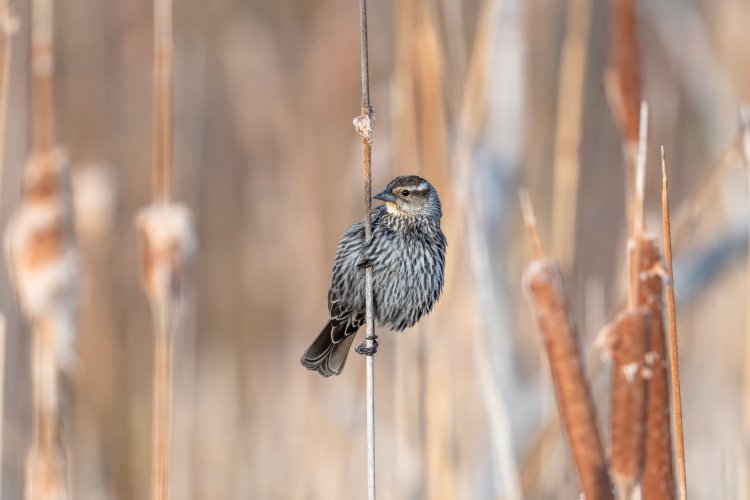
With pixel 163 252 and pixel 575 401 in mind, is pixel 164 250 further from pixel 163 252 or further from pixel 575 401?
pixel 575 401

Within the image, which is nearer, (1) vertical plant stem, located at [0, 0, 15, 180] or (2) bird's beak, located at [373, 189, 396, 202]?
(1) vertical plant stem, located at [0, 0, 15, 180]

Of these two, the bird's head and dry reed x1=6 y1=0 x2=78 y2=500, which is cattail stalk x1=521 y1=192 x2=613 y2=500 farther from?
dry reed x1=6 y1=0 x2=78 y2=500

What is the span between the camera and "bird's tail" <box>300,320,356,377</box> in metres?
2.07

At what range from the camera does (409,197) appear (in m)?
2.04

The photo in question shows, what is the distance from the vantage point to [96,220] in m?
2.71

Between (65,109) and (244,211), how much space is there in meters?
0.67

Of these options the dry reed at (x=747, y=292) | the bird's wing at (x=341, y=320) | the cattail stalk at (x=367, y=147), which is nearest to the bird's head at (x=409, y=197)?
the bird's wing at (x=341, y=320)

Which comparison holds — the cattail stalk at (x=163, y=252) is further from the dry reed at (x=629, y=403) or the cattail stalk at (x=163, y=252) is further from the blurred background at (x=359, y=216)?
the dry reed at (x=629, y=403)

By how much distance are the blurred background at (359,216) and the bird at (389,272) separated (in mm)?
79

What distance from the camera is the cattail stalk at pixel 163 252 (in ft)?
5.50

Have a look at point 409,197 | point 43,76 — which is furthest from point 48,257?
point 409,197

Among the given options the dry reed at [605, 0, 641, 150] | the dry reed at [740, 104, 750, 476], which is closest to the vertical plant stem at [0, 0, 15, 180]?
the dry reed at [605, 0, 641, 150]

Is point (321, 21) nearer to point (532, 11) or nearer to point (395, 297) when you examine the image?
point (532, 11)

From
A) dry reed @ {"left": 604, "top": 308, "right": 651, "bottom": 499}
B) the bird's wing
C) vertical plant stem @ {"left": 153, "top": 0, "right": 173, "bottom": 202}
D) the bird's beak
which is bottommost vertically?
dry reed @ {"left": 604, "top": 308, "right": 651, "bottom": 499}
